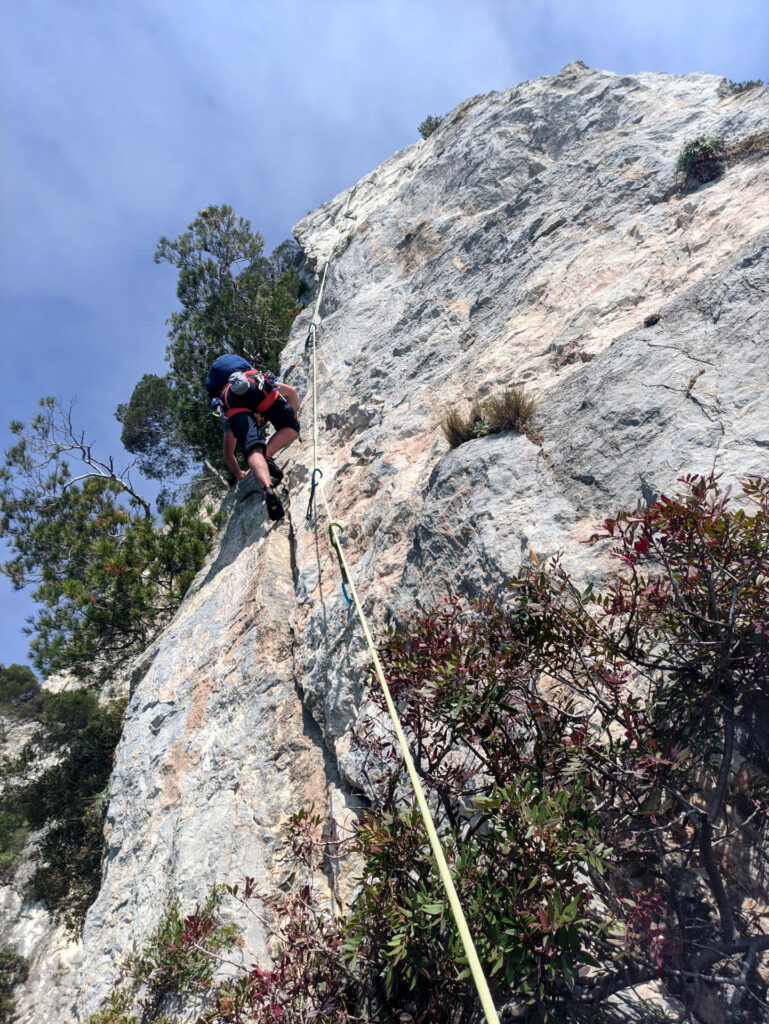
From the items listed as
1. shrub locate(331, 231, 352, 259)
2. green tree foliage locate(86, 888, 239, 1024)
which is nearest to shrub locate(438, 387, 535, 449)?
green tree foliage locate(86, 888, 239, 1024)

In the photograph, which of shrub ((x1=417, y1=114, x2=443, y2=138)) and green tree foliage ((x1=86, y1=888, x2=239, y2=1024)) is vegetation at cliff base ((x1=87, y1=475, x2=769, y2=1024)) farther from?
shrub ((x1=417, y1=114, x2=443, y2=138))

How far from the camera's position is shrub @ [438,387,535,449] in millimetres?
4742

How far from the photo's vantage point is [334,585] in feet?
18.3

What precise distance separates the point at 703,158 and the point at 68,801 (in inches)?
448

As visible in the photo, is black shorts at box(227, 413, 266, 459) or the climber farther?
black shorts at box(227, 413, 266, 459)

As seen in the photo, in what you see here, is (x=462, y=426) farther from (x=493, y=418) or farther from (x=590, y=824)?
(x=590, y=824)

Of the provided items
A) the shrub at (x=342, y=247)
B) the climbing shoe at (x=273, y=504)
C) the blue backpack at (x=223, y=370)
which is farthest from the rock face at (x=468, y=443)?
the shrub at (x=342, y=247)

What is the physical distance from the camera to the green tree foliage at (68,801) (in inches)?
332

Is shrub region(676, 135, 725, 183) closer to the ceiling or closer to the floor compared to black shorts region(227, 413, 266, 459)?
closer to the floor

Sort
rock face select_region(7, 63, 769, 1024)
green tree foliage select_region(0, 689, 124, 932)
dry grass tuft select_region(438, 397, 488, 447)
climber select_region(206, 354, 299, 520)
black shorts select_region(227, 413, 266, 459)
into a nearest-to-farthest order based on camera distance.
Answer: rock face select_region(7, 63, 769, 1024)
dry grass tuft select_region(438, 397, 488, 447)
climber select_region(206, 354, 299, 520)
black shorts select_region(227, 413, 266, 459)
green tree foliage select_region(0, 689, 124, 932)

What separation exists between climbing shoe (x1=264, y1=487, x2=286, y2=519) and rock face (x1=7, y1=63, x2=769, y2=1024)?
224 millimetres

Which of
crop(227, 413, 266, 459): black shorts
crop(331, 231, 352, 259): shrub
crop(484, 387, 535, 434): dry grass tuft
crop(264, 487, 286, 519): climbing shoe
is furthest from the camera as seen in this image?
crop(331, 231, 352, 259): shrub

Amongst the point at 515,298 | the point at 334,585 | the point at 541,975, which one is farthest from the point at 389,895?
the point at 515,298

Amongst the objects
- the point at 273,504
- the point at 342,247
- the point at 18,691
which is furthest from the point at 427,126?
the point at 18,691
